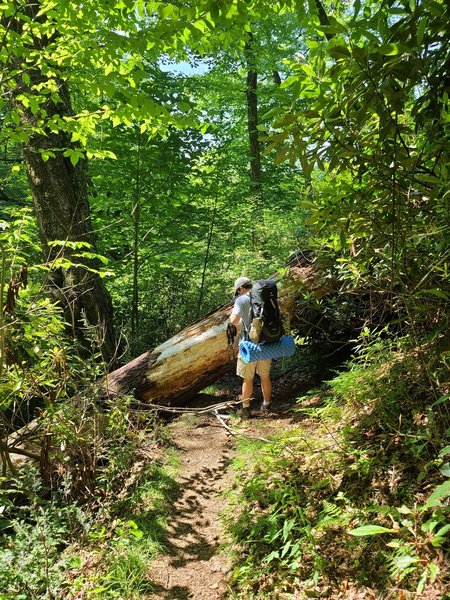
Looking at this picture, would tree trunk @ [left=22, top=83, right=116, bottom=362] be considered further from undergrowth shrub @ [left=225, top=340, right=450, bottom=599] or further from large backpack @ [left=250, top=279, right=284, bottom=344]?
undergrowth shrub @ [left=225, top=340, right=450, bottom=599]

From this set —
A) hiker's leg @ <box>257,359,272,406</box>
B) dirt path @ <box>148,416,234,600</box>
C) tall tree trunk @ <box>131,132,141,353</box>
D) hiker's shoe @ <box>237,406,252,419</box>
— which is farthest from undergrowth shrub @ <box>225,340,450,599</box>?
tall tree trunk @ <box>131,132,141,353</box>

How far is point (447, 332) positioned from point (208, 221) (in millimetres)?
7016

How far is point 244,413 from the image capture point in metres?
5.63

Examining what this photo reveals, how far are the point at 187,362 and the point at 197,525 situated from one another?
2627 millimetres

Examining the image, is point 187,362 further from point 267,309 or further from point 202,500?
point 202,500

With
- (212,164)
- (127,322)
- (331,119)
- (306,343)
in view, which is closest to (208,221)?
(212,164)

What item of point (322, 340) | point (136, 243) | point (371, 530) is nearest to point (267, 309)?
point (322, 340)

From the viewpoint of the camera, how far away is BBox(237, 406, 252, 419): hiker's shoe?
559 centimetres

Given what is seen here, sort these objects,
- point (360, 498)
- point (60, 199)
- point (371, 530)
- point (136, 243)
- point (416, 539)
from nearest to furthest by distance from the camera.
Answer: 1. point (371, 530)
2. point (416, 539)
3. point (360, 498)
4. point (60, 199)
5. point (136, 243)

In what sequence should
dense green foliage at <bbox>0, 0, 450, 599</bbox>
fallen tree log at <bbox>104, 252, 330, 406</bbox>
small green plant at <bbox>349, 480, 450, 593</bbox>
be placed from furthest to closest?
fallen tree log at <bbox>104, 252, 330, 406</bbox>
dense green foliage at <bbox>0, 0, 450, 599</bbox>
small green plant at <bbox>349, 480, 450, 593</bbox>

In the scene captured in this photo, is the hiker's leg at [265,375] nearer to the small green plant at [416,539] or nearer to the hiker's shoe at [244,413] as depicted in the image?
the hiker's shoe at [244,413]

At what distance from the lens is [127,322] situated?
8414 mm

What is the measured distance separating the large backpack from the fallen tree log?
45 centimetres

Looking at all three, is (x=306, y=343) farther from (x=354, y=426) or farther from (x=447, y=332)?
(x=447, y=332)
